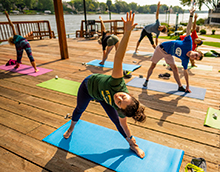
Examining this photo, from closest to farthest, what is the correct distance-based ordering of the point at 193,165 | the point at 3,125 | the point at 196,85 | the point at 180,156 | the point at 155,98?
the point at 193,165
the point at 180,156
the point at 3,125
the point at 155,98
the point at 196,85

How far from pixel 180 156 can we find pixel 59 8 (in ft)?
21.4

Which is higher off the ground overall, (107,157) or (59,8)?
(59,8)

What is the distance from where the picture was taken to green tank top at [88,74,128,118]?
1.79 metres

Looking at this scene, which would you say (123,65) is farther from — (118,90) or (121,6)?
(121,6)

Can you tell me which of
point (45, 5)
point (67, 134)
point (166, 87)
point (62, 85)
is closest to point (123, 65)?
point (166, 87)

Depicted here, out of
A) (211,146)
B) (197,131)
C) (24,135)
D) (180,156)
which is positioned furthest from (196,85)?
(24,135)

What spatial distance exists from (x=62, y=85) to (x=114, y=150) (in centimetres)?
282

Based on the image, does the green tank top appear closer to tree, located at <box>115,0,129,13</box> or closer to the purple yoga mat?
the purple yoga mat

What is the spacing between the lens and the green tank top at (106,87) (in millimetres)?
1793

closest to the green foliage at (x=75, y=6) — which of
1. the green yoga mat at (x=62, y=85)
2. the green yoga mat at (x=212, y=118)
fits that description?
the green yoga mat at (x=62, y=85)

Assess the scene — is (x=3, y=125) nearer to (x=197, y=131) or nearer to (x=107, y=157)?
(x=107, y=157)

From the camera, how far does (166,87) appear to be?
447 centimetres

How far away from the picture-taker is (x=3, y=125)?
3.01 meters

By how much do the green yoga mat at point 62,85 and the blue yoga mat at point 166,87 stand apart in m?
1.48
